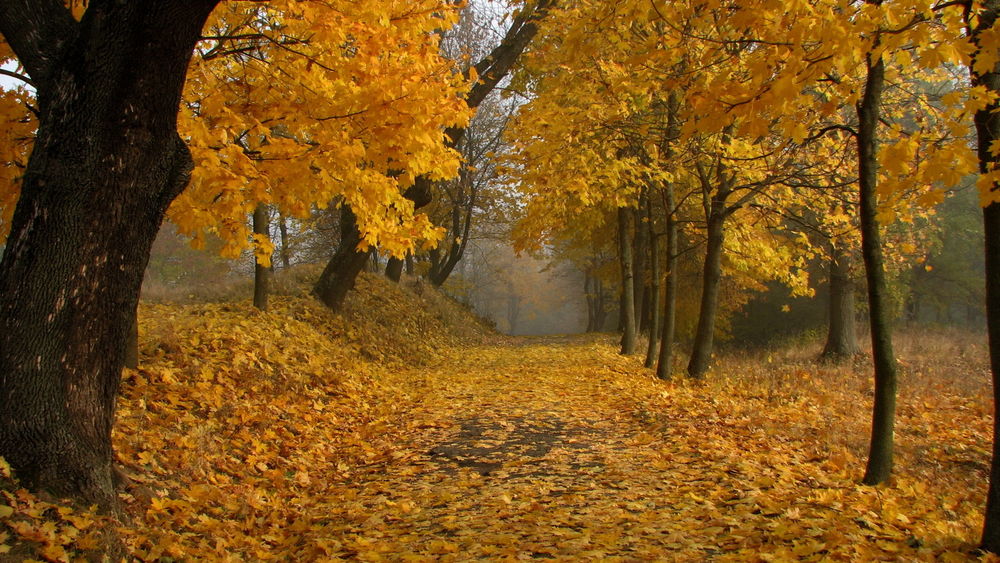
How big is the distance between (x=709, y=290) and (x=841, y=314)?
285 inches

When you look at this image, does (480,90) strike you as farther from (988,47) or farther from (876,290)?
(988,47)

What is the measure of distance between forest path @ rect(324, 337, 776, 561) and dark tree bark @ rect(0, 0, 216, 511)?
73.7 inches

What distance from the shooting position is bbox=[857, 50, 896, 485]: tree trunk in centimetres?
491

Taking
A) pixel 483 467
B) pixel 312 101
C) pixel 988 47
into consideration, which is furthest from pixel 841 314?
pixel 312 101

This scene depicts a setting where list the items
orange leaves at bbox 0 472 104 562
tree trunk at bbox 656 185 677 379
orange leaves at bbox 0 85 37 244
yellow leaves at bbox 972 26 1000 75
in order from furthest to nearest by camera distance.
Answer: tree trunk at bbox 656 185 677 379
orange leaves at bbox 0 85 37 244
yellow leaves at bbox 972 26 1000 75
orange leaves at bbox 0 472 104 562

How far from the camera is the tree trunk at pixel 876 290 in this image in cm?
491

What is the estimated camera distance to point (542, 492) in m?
4.71

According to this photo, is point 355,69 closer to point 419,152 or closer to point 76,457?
point 419,152

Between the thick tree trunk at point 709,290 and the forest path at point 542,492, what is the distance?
133 inches

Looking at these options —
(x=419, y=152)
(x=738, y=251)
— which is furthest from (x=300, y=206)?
(x=738, y=251)

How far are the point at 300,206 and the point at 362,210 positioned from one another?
0.84 meters

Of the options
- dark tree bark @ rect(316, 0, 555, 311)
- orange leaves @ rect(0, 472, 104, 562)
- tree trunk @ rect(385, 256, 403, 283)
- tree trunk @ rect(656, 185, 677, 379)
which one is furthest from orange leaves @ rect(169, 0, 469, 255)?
tree trunk @ rect(385, 256, 403, 283)

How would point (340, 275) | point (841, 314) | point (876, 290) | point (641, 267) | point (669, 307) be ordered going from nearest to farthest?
point (876, 290), point (669, 307), point (340, 275), point (841, 314), point (641, 267)

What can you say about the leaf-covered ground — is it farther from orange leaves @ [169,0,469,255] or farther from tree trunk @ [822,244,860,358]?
tree trunk @ [822,244,860,358]
